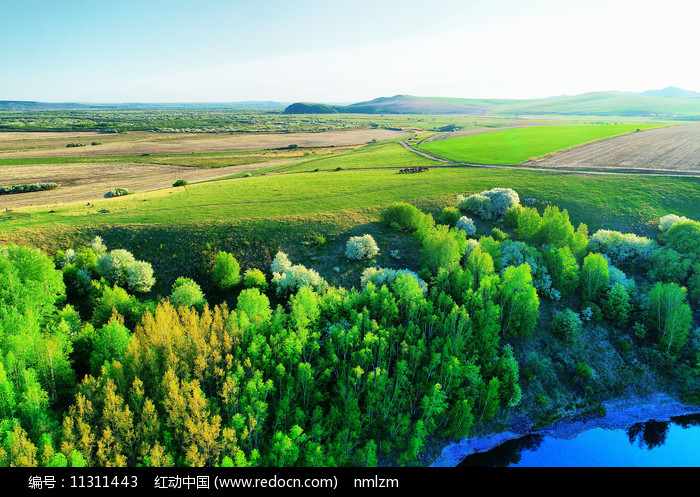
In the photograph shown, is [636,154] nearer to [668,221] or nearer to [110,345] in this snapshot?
[668,221]

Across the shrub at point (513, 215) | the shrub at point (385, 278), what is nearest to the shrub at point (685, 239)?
the shrub at point (513, 215)

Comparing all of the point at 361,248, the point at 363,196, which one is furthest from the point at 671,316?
the point at 363,196

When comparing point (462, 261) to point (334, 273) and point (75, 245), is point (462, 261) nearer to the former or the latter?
point (334, 273)

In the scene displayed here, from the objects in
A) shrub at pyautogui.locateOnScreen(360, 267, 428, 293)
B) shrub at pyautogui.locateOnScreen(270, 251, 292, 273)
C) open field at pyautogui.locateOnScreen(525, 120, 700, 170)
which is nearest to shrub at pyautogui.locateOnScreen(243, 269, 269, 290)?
shrub at pyautogui.locateOnScreen(270, 251, 292, 273)

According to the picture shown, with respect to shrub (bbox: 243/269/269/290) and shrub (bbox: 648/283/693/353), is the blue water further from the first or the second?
shrub (bbox: 243/269/269/290)

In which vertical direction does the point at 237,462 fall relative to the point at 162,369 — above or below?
below

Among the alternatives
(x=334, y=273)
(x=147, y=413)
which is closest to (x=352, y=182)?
(x=334, y=273)

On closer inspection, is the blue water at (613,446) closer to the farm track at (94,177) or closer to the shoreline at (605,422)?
the shoreline at (605,422)
